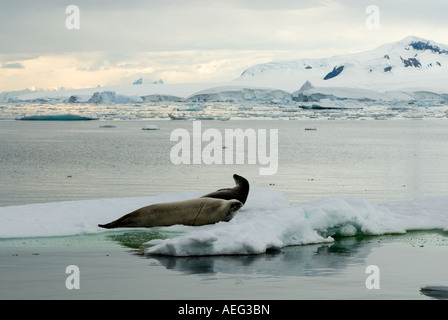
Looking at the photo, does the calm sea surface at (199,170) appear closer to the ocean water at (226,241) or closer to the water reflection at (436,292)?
the ocean water at (226,241)

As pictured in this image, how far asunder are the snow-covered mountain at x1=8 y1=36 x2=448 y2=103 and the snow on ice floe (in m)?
76.0

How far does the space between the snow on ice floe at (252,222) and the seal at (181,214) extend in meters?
0.22

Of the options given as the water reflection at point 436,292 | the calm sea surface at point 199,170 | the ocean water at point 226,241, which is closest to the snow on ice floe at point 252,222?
the ocean water at point 226,241

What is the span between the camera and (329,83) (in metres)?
124

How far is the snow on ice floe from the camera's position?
32.4 ft

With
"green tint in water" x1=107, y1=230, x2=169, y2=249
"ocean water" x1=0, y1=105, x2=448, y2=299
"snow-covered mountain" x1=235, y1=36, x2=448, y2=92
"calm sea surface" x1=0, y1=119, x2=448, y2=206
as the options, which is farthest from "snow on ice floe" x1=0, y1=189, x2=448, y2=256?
"snow-covered mountain" x1=235, y1=36, x2=448, y2=92

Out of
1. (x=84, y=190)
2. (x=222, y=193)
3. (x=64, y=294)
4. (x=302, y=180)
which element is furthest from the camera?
(x=302, y=180)

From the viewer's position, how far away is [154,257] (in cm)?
961

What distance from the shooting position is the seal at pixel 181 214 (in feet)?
39.8

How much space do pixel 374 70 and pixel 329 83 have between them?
1535 cm
